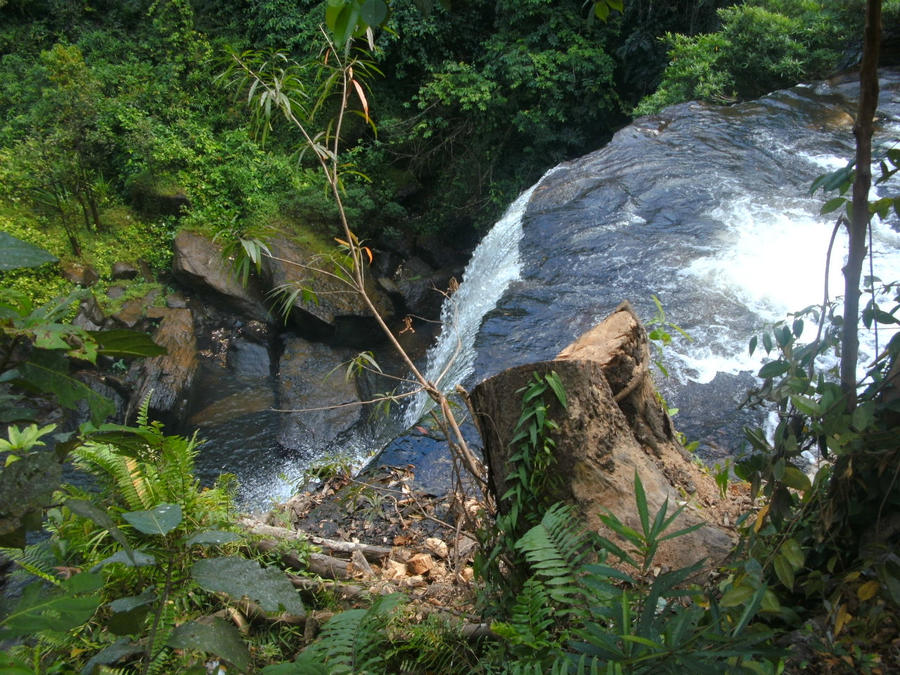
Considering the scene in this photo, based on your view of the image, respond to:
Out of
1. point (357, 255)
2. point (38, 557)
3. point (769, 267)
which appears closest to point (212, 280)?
point (357, 255)

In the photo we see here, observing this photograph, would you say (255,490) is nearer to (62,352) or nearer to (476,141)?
(62,352)

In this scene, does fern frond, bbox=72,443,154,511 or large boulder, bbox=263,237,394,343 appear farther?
large boulder, bbox=263,237,394,343

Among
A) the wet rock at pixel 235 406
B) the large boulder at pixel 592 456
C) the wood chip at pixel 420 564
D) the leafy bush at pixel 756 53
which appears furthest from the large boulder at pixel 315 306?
the large boulder at pixel 592 456

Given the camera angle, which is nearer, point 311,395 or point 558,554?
point 558,554

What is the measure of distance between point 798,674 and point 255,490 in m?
5.87

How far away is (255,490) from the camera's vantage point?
6320 millimetres

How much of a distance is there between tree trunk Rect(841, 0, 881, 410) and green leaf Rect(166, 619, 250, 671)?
4.99ft

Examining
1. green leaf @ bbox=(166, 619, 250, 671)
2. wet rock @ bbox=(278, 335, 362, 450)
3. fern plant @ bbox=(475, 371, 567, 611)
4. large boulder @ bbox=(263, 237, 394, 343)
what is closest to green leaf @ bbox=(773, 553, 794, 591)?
fern plant @ bbox=(475, 371, 567, 611)

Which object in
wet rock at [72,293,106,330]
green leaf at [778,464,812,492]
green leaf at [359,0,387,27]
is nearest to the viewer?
green leaf at [359,0,387,27]

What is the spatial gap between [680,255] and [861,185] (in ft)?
16.0

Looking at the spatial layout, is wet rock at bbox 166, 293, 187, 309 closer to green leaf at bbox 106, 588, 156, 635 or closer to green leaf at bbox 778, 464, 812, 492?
green leaf at bbox 106, 588, 156, 635

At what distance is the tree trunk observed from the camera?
4.12 feet

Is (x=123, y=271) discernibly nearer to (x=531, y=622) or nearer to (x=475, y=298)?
(x=475, y=298)

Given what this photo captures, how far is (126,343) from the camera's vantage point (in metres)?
0.94
